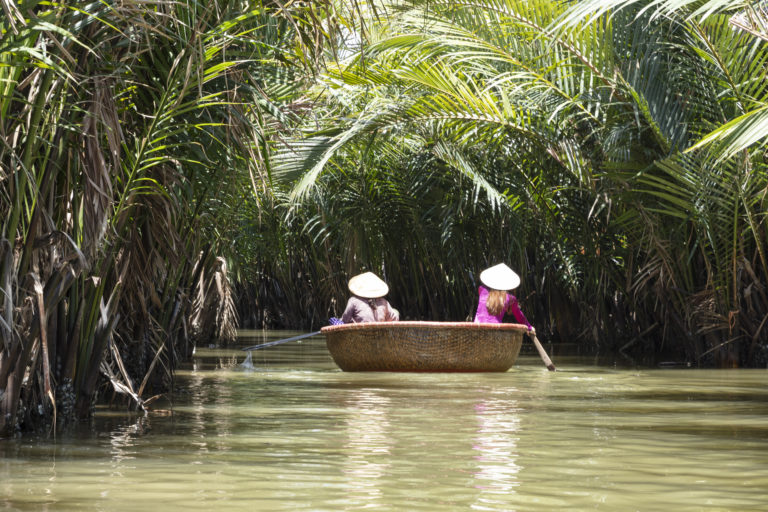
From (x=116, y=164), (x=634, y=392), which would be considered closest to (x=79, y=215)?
(x=116, y=164)

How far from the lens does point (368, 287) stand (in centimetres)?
1208

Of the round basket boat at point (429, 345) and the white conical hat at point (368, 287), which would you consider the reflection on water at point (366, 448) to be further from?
the white conical hat at point (368, 287)

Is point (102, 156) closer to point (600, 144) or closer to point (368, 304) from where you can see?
point (368, 304)

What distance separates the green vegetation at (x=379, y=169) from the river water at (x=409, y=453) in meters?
0.53

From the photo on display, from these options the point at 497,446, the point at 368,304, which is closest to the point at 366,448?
the point at 497,446

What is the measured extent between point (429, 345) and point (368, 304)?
1.60 metres

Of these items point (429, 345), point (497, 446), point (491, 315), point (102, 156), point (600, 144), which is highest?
point (600, 144)

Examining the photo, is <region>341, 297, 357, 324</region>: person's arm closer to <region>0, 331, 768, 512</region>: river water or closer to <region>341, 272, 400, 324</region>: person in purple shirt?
<region>341, 272, 400, 324</region>: person in purple shirt

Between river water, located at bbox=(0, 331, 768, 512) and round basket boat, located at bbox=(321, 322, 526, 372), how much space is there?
5.83 ft

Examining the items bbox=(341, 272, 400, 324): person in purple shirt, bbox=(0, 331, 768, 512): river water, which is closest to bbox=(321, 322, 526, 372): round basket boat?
bbox=(341, 272, 400, 324): person in purple shirt

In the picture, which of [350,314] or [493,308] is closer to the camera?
[493,308]

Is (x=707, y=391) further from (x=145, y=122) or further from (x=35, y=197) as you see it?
(x=35, y=197)

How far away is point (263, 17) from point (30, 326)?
82.8 inches

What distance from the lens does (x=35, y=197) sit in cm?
485
